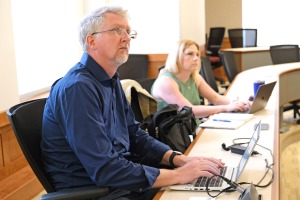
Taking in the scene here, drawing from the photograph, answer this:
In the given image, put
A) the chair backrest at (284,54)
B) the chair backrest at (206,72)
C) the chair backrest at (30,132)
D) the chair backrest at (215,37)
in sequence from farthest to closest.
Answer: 1. the chair backrest at (215,37)
2. the chair backrest at (284,54)
3. the chair backrest at (206,72)
4. the chair backrest at (30,132)

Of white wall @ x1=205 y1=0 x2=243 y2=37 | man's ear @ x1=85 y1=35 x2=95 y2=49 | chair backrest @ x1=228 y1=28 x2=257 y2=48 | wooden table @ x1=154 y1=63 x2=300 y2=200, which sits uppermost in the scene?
white wall @ x1=205 y1=0 x2=243 y2=37

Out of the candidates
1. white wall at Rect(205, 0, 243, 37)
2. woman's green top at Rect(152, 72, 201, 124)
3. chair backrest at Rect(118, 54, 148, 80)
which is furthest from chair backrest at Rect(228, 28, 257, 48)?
woman's green top at Rect(152, 72, 201, 124)

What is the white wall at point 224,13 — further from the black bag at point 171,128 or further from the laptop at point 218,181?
the laptop at point 218,181

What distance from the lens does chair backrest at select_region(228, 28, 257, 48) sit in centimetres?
795

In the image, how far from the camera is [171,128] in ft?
6.97

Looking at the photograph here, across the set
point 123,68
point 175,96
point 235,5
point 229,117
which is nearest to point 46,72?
point 123,68

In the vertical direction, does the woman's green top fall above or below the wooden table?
above

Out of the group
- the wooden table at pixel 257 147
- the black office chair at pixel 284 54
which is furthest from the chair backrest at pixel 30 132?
the black office chair at pixel 284 54

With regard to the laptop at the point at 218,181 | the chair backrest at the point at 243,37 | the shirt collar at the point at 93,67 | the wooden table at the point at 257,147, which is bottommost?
the wooden table at the point at 257,147

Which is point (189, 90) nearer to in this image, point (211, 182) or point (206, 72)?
point (206, 72)

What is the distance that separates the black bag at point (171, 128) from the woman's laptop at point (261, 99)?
0.69 meters

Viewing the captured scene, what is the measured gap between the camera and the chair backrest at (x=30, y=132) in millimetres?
1535

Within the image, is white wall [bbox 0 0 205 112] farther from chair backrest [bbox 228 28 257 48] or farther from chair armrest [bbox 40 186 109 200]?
chair backrest [bbox 228 28 257 48]

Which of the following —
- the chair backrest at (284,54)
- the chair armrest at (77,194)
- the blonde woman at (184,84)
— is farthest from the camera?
the chair backrest at (284,54)
